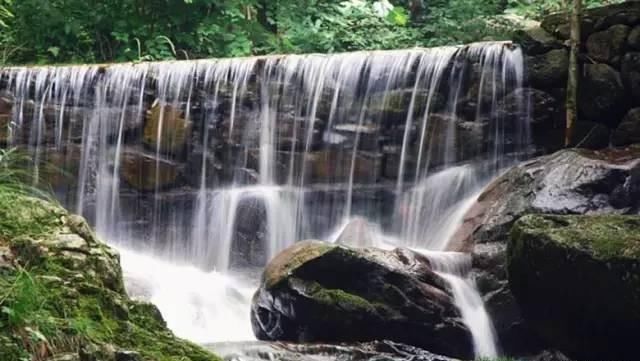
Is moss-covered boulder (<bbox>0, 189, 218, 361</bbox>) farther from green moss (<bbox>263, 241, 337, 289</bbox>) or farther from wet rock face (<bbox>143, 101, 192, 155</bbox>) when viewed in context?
wet rock face (<bbox>143, 101, 192, 155</bbox>)

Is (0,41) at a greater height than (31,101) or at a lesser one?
greater

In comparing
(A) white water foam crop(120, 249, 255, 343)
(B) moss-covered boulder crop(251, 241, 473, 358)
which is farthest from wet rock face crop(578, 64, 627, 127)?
(A) white water foam crop(120, 249, 255, 343)

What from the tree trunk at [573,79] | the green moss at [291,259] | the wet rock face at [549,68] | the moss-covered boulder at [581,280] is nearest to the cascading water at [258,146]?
the wet rock face at [549,68]

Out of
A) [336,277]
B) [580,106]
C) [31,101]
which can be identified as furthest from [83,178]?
[580,106]

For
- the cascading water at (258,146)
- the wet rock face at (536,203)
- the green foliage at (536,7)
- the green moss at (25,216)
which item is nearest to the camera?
the green moss at (25,216)

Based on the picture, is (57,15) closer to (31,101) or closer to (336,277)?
(31,101)

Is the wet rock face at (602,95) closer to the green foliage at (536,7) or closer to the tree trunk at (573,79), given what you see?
the tree trunk at (573,79)

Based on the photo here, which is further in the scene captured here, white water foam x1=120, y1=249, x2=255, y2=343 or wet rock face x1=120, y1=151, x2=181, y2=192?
wet rock face x1=120, y1=151, x2=181, y2=192

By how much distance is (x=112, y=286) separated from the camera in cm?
462

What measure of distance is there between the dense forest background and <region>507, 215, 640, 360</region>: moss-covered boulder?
27.4 ft

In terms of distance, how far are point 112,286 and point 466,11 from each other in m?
12.8

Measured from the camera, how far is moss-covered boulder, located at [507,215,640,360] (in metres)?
6.36

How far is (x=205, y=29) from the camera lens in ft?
50.8

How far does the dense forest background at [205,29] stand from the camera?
15.3m
